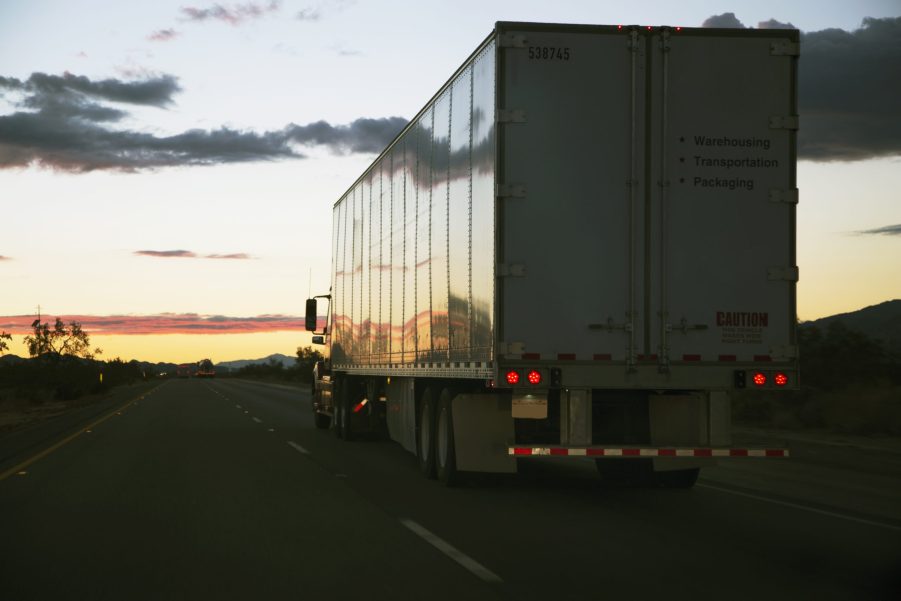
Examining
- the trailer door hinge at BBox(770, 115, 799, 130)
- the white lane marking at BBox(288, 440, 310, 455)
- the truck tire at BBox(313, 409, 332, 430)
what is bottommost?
the white lane marking at BBox(288, 440, 310, 455)

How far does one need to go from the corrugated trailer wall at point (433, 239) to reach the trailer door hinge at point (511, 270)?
0.17 metres

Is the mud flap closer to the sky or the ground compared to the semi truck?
closer to the ground

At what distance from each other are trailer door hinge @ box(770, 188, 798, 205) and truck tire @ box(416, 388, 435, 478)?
5.24 m

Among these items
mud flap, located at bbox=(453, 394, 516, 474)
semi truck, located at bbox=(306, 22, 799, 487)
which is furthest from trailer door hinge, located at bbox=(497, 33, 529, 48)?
mud flap, located at bbox=(453, 394, 516, 474)

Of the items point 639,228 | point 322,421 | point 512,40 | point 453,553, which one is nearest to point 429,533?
point 453,553

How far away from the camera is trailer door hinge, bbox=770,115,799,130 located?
11.9 metres

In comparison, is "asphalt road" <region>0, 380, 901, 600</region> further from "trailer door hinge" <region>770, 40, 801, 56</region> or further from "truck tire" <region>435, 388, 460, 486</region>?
"trailer door hinge" <region>770, 40, 801, 56</region>

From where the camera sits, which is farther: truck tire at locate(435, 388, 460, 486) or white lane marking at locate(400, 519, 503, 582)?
truck tire at locate(435, 388, 460, 486)

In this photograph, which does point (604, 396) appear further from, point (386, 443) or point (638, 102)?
point (386, 443)

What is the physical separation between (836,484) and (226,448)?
10908mm

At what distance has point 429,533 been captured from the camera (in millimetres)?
10180

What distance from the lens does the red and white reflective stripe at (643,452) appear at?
11.5 m

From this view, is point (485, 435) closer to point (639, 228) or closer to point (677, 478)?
point (677, 478)

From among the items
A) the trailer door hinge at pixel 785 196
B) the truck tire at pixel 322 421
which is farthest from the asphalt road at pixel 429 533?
the truck tire at pixel 322 421
